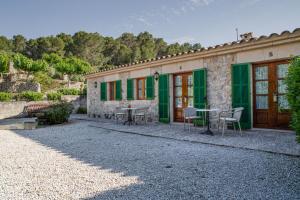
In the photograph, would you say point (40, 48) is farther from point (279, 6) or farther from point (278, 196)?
point (278, 196)

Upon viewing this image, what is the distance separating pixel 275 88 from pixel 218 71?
1833 mm

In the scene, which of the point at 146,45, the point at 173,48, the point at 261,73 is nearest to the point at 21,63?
the point at 146,45

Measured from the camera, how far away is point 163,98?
10359 mm

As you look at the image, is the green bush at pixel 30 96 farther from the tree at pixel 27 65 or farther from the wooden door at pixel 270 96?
the wooden door at pixel 270 96

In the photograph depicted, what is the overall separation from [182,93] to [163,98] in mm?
852

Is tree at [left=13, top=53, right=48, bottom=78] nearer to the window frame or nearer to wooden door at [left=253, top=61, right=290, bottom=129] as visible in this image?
the window frame

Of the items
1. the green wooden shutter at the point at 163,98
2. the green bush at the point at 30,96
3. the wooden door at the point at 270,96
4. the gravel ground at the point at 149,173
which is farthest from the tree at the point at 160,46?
the gravel ground at the point at 149,173

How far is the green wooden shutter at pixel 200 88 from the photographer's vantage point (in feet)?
28.7

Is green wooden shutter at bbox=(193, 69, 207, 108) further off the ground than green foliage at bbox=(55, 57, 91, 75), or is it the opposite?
→ green foliage at bbox=(55, 57, 91, 75)

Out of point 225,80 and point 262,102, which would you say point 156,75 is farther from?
point 262,102

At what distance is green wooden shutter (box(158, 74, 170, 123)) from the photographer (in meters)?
10.2

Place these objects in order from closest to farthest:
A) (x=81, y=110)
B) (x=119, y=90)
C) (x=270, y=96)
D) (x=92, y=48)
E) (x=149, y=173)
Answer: (x=149, y=173) < (x=270, y=96) < (x=119, y=90) < (x=81, y=110) < (x=92, y=48)

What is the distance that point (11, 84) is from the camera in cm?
3044

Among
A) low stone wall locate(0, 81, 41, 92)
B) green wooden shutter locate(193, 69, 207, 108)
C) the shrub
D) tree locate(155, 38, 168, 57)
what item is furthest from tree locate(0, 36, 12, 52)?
green wooden shutter locate(193, 69, 207, 108)
